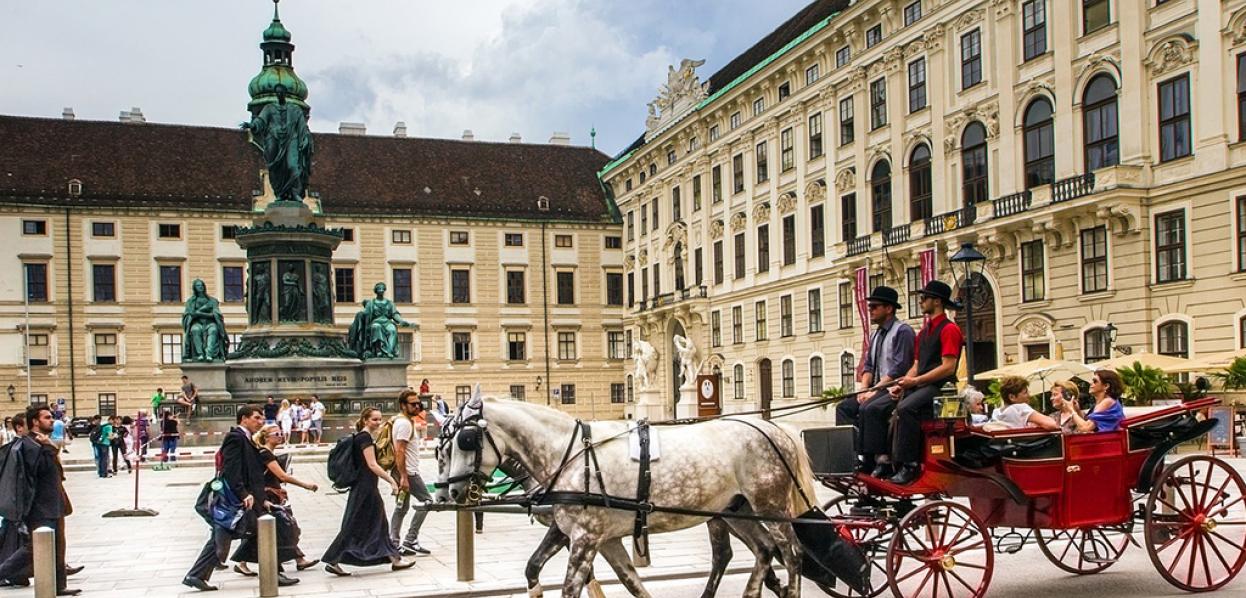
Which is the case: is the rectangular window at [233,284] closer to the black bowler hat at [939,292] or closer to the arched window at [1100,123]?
the arched window at [1100,123]

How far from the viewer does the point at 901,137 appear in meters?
38.8

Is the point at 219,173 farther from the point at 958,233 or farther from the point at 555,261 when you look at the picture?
the point at 958,233

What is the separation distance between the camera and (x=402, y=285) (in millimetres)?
63281

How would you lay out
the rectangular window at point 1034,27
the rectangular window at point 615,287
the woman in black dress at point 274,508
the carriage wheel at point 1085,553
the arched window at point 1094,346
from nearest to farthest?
the carriage wheel at point 1085,553 < the woman in black dress at point 274,508 < the arched window at point 1094,346 < the rectangular window at point 1034,27 < the rectangular window at point 615,287

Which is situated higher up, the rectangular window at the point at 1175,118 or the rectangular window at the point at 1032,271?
the rectangular window at the point at 1175,118

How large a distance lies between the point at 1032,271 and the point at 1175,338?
4.96 m

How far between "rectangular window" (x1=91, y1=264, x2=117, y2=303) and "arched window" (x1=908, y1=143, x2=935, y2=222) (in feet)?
129

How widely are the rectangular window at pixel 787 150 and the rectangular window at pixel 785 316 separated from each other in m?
4.95

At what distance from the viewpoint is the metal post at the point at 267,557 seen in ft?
35.2

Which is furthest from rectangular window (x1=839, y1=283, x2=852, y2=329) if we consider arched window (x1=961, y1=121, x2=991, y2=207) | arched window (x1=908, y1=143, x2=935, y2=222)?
arched window (x1=961, y1=121, x2=991, y2=207)

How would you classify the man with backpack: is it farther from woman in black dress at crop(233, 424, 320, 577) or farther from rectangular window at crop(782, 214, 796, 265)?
rectangular window at crop(782, 214, 796, 265)

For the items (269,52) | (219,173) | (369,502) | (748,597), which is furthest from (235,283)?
(748,597)

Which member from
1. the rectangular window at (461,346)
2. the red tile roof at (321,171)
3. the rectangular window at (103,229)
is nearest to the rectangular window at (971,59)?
the red tile roof at (321,171)

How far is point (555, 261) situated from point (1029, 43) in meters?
36.9
